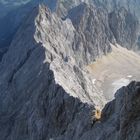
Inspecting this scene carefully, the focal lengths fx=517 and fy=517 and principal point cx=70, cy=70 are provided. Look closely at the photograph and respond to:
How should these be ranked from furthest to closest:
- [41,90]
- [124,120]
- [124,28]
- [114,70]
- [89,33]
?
[124,28], [89,33], [114,70], [41,90], [124,120]

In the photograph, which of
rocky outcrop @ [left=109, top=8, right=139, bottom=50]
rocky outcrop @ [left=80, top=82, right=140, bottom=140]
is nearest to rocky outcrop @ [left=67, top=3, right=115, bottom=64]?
rocky outcrop @ [left=109, top=8, right=139, bottom=50]

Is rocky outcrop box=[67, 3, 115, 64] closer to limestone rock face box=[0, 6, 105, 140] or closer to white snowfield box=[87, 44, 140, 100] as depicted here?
white snowfield box=[87, 44, 140, 100]

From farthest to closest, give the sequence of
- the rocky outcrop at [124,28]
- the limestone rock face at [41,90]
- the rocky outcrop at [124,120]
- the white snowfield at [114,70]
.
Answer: the rocky outcrop at [124,28] < the white snowfield at [114,70] < the limestone rock face at [41,90] < the rocky outcrop at [124,120]

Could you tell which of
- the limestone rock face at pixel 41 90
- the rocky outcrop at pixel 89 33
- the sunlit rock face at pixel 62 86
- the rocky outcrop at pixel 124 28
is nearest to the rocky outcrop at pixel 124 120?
the sunlit rock face at pixel 62 86

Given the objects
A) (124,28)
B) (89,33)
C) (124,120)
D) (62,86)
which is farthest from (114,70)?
(124,120)

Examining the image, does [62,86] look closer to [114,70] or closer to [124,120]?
[124,120]

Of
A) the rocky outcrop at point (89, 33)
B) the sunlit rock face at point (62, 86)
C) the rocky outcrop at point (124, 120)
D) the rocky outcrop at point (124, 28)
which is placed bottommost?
the rocky outcrop at point (124, 28)

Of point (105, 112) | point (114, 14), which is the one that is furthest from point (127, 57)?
point (105, 112)

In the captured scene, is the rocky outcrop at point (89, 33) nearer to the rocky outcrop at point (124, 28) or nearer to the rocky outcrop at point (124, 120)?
the rocky outcrop at point (124, 28)
